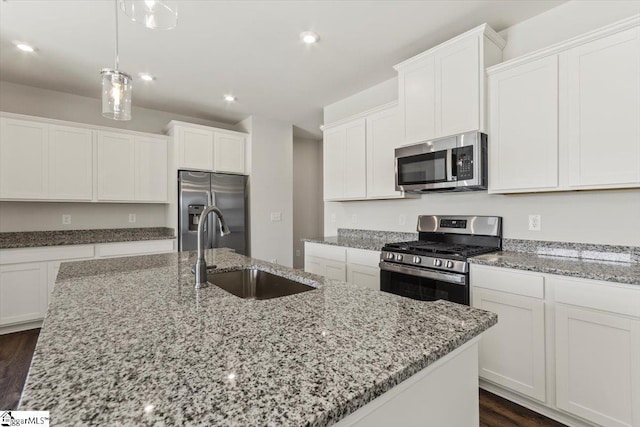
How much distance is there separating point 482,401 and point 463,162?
5.40 ft

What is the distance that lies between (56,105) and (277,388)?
4.72 meters

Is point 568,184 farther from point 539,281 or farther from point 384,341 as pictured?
point 384,341

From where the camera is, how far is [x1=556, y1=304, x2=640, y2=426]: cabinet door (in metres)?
1.52

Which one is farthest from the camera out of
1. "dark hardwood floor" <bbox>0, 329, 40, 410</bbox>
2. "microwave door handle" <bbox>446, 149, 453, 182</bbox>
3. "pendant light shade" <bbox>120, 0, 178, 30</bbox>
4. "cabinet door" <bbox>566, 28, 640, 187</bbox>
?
"microwave door handle" <bbox>446, 149, 453, 182</bbox>

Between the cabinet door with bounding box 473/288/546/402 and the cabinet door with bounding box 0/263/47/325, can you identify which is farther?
the cabinet door with bounding box 0/263/47/325

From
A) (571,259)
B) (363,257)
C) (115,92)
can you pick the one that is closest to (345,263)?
Answer: (363,257)

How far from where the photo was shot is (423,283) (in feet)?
7.66

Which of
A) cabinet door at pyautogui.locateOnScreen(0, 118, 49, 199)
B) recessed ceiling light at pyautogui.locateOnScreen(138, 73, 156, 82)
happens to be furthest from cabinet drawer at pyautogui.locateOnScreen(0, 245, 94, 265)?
recessed ceiling light at pyautogui.locateOnScreen(138, 73, 156, 82)

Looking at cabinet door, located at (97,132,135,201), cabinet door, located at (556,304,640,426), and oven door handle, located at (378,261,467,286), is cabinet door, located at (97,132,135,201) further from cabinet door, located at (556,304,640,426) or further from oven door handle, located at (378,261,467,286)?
cabinet door, located at (556,304,640,426)

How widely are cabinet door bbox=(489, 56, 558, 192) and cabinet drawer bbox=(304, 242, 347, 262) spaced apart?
1.49 m

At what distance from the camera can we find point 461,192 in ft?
9.00

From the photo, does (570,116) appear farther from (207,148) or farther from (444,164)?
(207,148)

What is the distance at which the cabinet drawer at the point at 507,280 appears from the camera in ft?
5.90

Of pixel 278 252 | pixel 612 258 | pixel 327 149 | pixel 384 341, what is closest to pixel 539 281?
pixel 612 258
